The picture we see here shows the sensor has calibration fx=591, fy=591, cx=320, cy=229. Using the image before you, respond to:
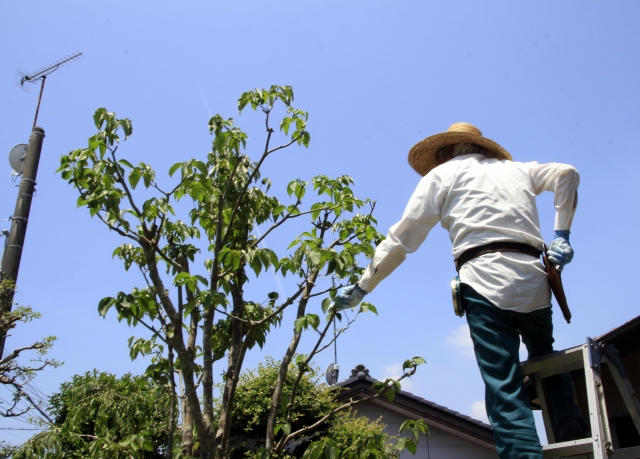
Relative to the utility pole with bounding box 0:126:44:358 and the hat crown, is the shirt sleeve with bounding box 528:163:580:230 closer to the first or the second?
the hat crown

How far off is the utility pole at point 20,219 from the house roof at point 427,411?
5062mm

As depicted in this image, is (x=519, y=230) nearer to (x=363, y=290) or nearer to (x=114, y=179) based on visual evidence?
(x=363, y=290)

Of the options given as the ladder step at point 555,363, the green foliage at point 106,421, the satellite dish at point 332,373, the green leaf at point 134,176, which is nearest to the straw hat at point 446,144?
the ladder step at point 555,363

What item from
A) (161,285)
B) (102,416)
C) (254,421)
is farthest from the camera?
(254,421)

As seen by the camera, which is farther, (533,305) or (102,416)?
(102,416)

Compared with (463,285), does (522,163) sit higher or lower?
higher

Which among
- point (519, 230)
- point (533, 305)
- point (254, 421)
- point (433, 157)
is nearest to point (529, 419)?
point (533, 305)

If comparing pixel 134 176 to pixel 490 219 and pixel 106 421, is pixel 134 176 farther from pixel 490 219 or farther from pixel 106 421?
pixel 490 219

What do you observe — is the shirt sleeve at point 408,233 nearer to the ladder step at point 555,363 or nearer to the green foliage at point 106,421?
the ladder step at point 555,363

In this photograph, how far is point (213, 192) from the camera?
12.8 ft

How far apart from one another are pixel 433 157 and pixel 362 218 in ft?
5.02

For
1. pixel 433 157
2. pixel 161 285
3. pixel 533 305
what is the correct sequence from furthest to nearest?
pixel 161 285 < pixel 433 157 < pixel 533 305

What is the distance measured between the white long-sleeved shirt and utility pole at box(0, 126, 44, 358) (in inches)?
207

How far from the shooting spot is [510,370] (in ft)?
7.77
